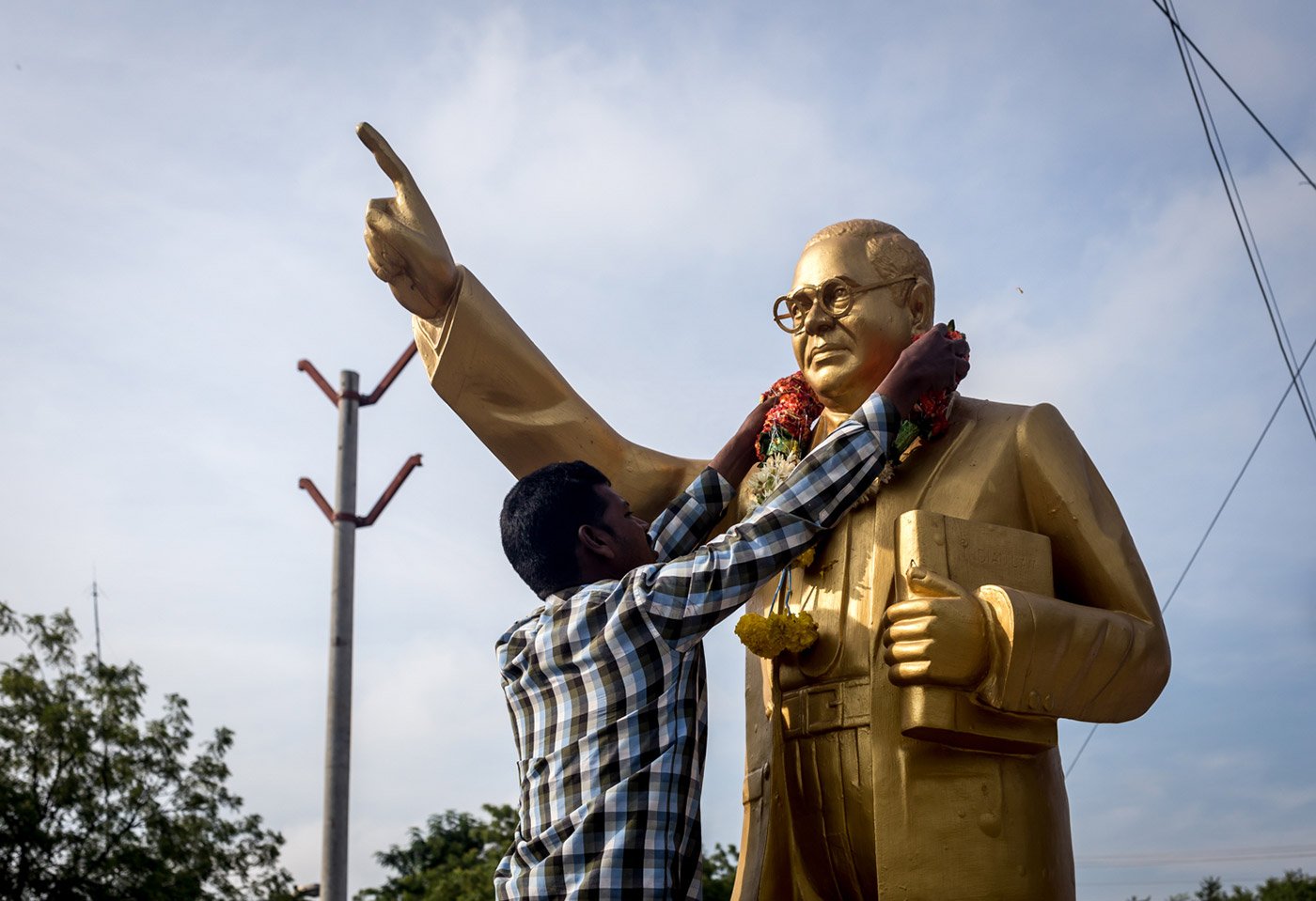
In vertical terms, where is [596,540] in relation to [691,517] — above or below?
below

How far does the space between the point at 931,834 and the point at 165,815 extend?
435 inches

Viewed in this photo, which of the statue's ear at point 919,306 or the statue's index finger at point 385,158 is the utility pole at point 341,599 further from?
the statue's ear at point 919,306

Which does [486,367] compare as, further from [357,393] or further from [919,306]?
[357,393]

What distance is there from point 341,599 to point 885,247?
8.08m

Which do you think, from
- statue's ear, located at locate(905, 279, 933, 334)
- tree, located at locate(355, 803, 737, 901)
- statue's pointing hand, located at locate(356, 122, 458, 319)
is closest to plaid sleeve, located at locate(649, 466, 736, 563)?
statue's ear, located at locate(905, 279, 933, 334)

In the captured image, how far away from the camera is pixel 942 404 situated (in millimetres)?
4566

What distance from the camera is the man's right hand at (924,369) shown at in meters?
4.25

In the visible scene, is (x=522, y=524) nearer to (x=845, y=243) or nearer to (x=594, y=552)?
(x=594, y=552)

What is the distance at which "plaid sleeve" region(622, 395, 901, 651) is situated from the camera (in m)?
3.81

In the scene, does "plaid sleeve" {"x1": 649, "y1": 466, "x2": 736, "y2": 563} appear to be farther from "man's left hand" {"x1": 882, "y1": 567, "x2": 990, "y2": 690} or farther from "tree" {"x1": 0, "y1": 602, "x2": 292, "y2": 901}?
"tree" {"x1": 0, "y1": 602, "x2": 292, "y2": 901}

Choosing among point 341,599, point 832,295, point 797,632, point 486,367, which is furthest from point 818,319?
point 341,599

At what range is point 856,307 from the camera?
4707 millimetres

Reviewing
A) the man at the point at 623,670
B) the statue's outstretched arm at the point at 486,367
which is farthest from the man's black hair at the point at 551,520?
the statue's outstretched arm at the point at 486,367

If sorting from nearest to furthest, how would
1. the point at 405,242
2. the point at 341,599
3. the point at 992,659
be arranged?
the point at 992,659 < the point at 405,242 < the point at 341,599
